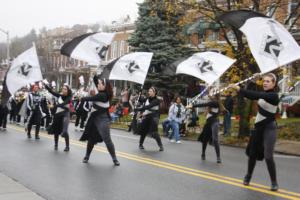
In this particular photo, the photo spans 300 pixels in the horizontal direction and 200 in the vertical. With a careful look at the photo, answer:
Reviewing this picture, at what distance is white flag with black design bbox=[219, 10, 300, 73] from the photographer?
9359 millimetres

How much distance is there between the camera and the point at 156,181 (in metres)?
Result: 9.52

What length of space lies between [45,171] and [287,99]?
19.8 m

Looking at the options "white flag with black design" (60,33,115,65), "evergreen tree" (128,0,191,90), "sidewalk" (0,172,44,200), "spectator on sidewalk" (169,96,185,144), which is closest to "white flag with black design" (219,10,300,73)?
"white flag with black design" (60,33,115,65)

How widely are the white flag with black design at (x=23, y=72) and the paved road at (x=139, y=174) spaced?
1.74 m

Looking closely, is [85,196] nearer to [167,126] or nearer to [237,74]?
[237,74]

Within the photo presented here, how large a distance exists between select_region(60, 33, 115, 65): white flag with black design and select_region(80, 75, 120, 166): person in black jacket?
1424 mm

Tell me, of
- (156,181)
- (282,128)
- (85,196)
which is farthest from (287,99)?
(85,196)

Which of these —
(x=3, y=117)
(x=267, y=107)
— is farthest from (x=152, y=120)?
(x=3, y=117)

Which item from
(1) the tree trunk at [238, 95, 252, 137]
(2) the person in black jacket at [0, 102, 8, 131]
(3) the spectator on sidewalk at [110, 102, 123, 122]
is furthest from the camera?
(3) the spectator on sidewalk at [110, 102, 123, 122]

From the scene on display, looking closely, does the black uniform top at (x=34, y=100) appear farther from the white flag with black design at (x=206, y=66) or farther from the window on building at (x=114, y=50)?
the window on building at (x=114, y=50)

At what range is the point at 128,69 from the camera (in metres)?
13.9

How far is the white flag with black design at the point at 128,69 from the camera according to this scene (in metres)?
13.7

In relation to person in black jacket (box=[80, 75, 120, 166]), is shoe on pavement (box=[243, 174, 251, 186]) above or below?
below

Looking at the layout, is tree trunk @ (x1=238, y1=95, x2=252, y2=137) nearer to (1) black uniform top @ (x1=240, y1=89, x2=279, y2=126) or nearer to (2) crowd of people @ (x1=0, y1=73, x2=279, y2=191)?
(2) crowd of people @ (x1=0, y1=73, x2=279, y2=191)
